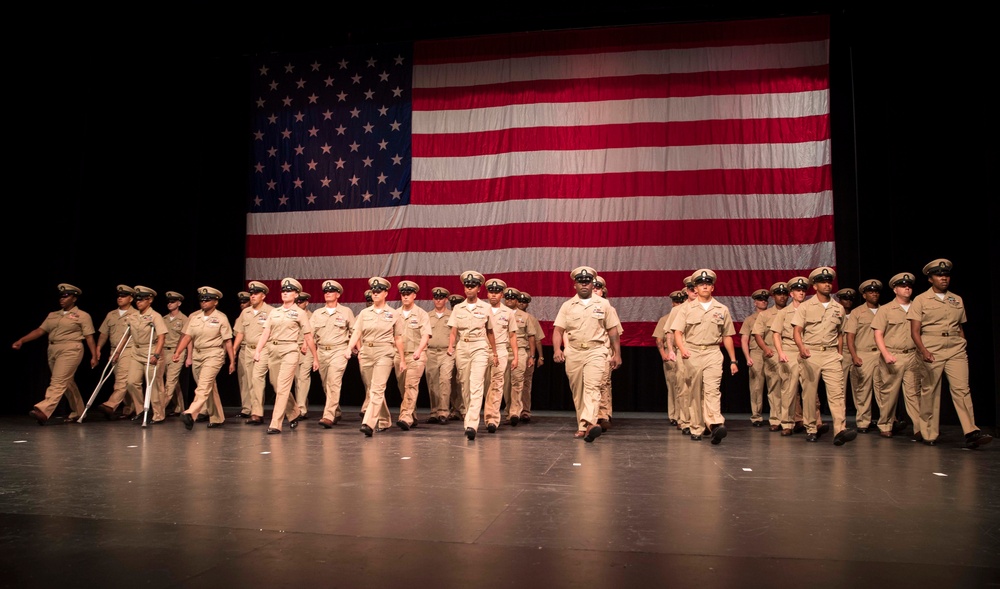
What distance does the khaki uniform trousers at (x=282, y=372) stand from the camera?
8906mm

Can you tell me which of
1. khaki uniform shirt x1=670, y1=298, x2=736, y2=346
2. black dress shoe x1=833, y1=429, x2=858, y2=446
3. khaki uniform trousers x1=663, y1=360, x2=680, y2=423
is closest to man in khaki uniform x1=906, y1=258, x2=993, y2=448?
black dress shoe x1=833, y1=429, x2=858, y2=446

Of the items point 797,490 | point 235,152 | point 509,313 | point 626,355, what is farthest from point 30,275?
point 797,490

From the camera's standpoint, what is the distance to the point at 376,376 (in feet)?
28.7

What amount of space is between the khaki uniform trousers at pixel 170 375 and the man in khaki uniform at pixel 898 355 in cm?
885

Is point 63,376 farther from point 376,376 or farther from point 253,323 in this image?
point 376,376

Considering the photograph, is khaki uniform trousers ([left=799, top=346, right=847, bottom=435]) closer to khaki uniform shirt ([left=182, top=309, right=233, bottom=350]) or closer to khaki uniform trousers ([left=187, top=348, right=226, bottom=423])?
khaki uniform trousers ([left=187, top=348, right=226, bottom=423])

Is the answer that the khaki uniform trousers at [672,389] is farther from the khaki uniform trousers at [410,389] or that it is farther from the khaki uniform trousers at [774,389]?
the khaki uniform trousers at [410,389]

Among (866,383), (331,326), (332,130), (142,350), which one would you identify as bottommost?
(866,383)

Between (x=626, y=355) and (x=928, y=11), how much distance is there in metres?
6.58

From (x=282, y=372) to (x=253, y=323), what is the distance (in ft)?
6.49

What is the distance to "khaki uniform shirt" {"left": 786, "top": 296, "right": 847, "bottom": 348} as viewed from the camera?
8.23 metres

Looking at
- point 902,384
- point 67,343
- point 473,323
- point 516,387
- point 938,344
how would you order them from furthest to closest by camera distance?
point 516,387, point 67,343, point 473,323, point 902,384, point 938,344

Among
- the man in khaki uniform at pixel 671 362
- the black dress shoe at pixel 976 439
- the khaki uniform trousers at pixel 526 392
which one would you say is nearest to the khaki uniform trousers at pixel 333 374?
the khaki uniform trousers at pixel 526 392

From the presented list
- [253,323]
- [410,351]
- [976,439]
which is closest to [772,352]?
[976,439]
